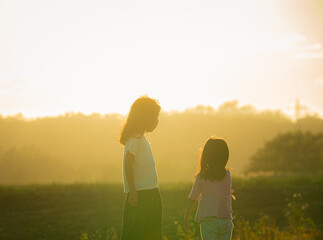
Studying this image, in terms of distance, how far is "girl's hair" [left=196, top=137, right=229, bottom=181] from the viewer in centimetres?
440

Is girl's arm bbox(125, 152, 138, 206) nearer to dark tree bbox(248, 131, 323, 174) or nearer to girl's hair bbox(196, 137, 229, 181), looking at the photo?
girl's hair bbox(196, 137, 229, 181)

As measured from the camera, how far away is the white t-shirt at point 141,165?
415cm

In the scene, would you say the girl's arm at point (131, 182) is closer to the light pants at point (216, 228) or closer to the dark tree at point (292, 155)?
the light pants at point (216, 228)

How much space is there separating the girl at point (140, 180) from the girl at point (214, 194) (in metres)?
0.38

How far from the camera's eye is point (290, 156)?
4897cm

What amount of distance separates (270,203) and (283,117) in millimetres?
74248

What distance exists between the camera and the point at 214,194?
443cm

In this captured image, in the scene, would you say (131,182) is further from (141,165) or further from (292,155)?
(292,155)

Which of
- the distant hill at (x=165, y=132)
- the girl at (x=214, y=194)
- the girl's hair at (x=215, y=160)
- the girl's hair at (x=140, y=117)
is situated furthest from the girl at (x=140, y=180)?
the distant hill at (x=165, y=132)

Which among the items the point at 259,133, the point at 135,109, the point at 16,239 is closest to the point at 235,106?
the point at 259,133

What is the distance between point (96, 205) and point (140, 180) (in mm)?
17610

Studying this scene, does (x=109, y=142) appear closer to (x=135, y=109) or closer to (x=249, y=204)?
(x=249, y=204)

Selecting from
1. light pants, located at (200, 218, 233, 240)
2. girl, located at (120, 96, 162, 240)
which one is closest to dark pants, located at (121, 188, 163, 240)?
girl, located at (120, 96, 162, 240)

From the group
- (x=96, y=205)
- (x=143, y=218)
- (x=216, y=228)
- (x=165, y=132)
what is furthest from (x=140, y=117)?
(x=165, y=132)
